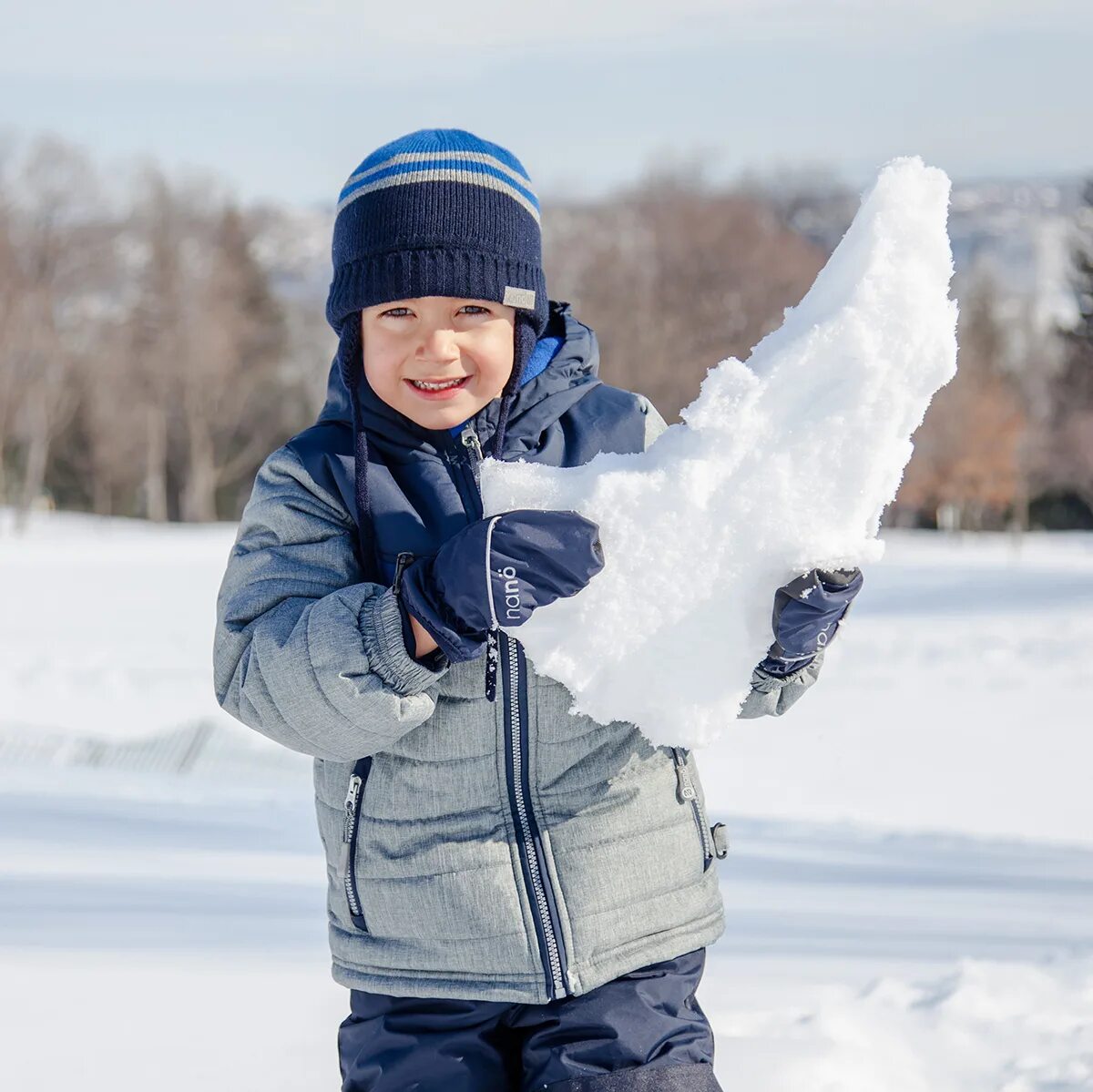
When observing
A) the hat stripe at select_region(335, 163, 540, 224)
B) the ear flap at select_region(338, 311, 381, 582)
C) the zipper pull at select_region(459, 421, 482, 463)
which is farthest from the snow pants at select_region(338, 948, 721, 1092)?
the hat stripe at select_region(335, 163, 540, 224)

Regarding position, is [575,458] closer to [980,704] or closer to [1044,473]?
[980,704]

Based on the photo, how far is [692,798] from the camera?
199cm

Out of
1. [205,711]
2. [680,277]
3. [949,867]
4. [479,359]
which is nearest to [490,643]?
[479,359]

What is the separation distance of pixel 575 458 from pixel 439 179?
0.45 metres

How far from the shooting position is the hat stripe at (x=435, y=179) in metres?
1.96

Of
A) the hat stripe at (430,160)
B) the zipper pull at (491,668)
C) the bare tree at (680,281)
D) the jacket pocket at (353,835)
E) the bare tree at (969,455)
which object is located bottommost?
the jacket pocket at (353,835)

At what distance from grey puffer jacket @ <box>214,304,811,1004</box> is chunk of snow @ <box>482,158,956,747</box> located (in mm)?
108

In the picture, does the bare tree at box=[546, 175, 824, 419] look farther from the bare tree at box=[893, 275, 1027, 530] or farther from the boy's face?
the boy's face

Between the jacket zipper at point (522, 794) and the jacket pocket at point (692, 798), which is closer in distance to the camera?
the jacket zipper at point (522, 794)

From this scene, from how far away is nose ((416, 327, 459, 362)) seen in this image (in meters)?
1.91

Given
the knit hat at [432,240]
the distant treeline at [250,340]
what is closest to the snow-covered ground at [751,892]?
the knit hat at [432,240]

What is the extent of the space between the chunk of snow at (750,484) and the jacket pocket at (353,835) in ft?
0.99

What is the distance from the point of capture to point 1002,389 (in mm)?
44750

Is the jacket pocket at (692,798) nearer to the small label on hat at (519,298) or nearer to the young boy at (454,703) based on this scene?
the young boy at (454,703)
